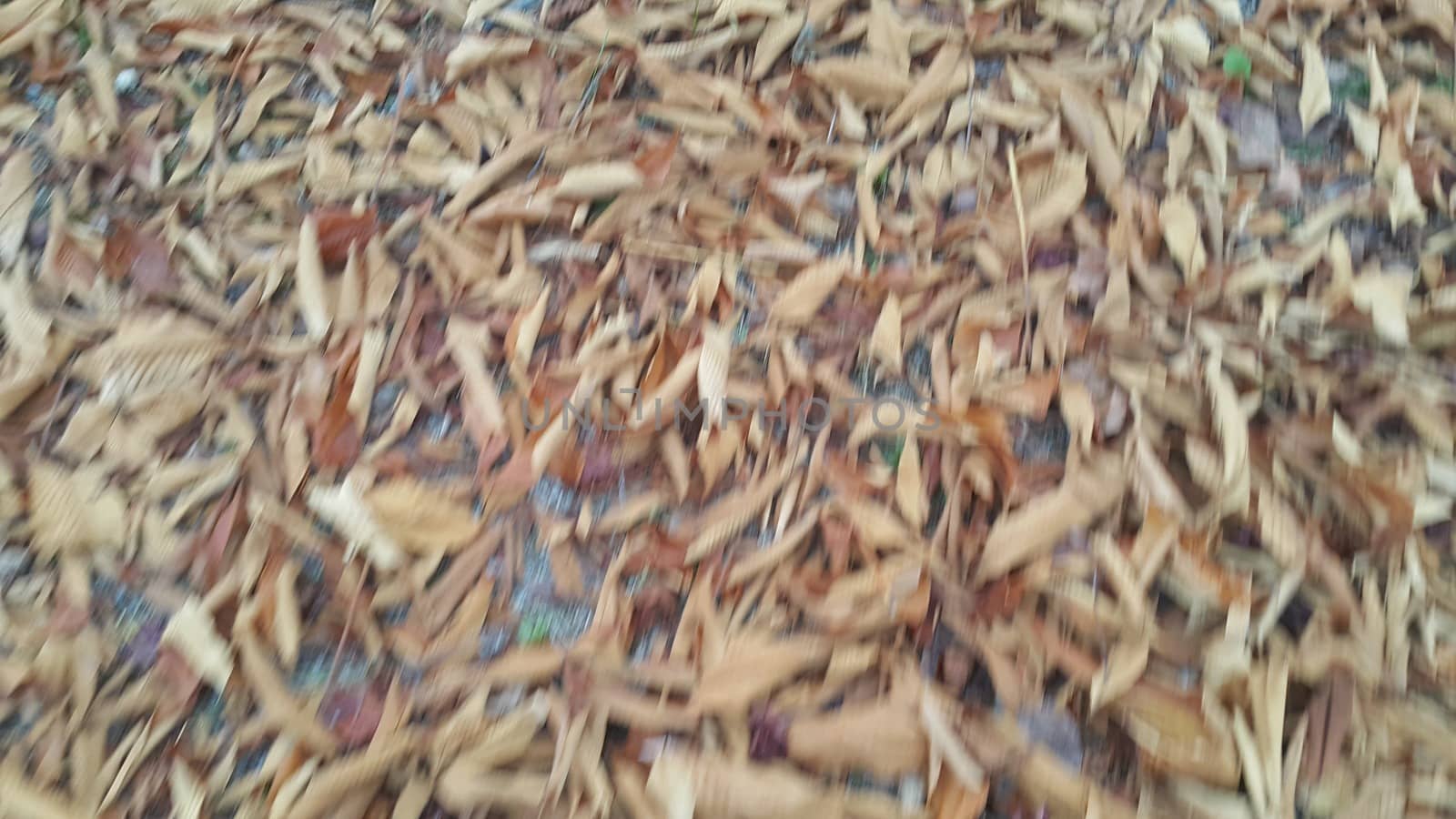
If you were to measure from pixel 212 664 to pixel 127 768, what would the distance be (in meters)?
0.09

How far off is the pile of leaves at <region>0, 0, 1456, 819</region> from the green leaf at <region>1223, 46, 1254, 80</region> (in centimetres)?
1

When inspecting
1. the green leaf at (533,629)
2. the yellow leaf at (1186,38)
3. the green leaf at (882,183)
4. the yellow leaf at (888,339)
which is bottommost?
the green leaf at (533,629)

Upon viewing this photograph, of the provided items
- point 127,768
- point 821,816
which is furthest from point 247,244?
point 821,816

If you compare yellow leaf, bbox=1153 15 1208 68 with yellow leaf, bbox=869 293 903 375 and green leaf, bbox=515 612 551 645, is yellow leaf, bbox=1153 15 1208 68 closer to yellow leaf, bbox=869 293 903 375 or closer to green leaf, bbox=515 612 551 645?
yellow leaf, bbox=869 293 903 375

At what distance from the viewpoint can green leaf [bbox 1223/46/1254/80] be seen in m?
0.99

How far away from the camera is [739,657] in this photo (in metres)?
0.73

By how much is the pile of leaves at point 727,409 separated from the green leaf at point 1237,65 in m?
0.01

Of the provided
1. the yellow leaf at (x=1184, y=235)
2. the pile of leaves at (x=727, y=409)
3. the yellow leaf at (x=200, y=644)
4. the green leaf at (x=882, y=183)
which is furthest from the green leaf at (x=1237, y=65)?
the yellow leaf at (x=200, y=644)

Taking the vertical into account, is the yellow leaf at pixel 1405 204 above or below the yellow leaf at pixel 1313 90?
below

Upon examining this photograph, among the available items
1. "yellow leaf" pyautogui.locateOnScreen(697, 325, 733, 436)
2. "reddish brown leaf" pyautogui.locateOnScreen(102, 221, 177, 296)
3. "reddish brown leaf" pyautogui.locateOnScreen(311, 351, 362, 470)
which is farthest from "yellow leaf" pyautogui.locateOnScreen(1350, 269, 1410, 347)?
"reddish brown leaf" pyautogui.locateOnScreen(102, 221, 177, 296)

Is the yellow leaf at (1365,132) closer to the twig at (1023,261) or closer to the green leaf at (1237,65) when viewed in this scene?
the green leaf at (1237,65)

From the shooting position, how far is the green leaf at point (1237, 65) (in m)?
0.99

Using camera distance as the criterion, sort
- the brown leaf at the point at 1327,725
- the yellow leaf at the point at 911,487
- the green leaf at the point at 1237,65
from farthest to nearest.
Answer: the green leaf at the point at 1237,65, the yellow leaf at the point at 911,487, the brown leaf at the point at 1327,725

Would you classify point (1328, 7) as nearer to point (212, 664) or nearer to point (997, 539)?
point (997, 539)
